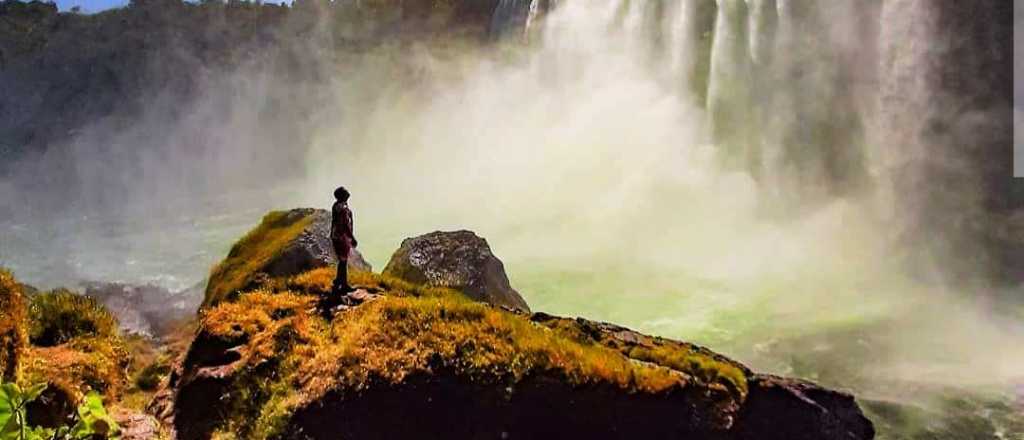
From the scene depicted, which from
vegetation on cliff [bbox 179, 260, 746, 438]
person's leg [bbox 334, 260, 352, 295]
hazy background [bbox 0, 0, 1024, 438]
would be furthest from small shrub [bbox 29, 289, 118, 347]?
hazy background [bbox 0, 0, 1024, 438]

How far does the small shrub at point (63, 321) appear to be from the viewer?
10.9 meters

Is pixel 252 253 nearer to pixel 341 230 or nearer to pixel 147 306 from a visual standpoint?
pixel 341 230

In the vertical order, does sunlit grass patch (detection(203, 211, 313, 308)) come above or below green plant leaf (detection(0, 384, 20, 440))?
above

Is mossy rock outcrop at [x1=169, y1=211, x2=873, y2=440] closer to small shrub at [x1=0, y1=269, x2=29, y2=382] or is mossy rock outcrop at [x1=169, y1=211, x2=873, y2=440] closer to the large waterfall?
small shrub at [x1=0, y1=269, x2=29, y2=382]

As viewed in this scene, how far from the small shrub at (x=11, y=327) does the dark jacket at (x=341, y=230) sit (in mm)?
4064

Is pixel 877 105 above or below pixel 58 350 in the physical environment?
above

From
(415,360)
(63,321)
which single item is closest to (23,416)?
(415,360)

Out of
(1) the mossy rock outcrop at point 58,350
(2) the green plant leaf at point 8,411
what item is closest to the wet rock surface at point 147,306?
(1) the mossy rock outcrop at point 58,350

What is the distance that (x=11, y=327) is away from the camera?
8.77 meters

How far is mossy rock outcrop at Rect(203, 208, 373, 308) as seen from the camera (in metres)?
12.8

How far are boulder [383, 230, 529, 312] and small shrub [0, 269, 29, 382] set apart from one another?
697 centimetres

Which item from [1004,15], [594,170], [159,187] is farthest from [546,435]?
[159,187]

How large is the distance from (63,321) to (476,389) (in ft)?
25.8

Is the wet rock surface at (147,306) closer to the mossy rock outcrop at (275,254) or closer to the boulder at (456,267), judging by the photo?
the mossy rock outcrop at (275,254)
